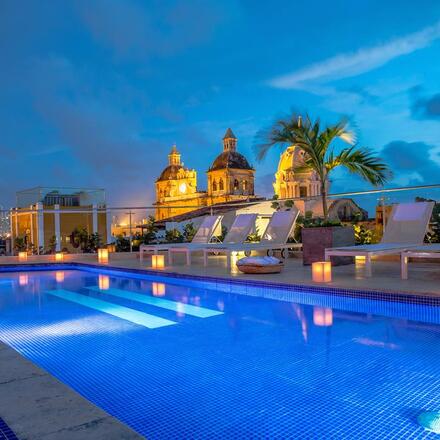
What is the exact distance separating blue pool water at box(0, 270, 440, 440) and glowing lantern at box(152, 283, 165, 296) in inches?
17.0

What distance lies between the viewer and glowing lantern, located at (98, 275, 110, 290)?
22.1 ft

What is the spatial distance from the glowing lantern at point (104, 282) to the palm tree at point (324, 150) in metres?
3.01

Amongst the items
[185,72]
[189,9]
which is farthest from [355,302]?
[185,72]

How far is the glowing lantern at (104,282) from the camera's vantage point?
6.74m

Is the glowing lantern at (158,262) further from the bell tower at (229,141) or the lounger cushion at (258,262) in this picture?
the bell tower at (229,141)

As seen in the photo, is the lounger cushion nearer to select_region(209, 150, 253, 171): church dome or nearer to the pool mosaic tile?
the pool mosaic tile

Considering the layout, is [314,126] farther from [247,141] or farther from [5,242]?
[247,141]

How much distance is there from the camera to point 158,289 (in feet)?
20.5

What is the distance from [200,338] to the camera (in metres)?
3.54

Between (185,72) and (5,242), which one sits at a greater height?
(185,72)

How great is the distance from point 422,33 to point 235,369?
72.1 feet

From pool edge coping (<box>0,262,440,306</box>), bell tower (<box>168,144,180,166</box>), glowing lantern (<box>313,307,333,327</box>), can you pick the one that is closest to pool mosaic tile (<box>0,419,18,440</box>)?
glowing lantern (<box>313,307,333,327</box>)

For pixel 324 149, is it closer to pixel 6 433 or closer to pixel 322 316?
pixel 322 316

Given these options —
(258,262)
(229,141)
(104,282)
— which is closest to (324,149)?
(258,262)
